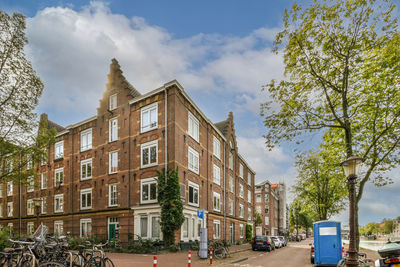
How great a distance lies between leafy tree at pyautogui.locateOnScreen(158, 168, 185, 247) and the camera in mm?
19797

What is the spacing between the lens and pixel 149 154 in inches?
915

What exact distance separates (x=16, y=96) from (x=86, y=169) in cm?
1375

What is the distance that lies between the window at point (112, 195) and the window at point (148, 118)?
5965mm

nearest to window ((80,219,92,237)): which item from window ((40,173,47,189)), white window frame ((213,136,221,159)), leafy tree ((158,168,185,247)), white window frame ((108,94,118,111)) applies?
window ((40,173,47,189))

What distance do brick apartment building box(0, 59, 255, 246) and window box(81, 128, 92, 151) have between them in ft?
0.35

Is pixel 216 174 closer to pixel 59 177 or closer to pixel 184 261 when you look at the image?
pixel 184 261

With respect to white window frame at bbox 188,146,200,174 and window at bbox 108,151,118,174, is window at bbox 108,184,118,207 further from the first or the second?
white window frame at bbox 188,146,200,174

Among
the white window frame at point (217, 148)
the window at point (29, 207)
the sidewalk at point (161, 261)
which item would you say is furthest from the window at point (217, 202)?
the window at point (29, 207)

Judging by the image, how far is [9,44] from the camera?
1521 centimetres

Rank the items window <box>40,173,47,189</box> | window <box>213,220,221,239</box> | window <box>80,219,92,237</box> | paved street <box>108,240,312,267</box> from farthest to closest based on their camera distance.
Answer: window <box>40,173,47,189</box>
window <box>213,220,221,239</box>
window <box>80,219,92,237</box>
paved street <box>108,240,312,267</box>

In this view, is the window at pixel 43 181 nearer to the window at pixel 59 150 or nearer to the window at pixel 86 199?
the window at pixel 59 150

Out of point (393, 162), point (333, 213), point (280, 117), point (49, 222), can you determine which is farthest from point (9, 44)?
point (333, 213)

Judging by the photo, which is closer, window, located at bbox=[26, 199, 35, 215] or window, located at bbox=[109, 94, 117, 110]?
window, located at bbox=[109, 94, 117, 110]

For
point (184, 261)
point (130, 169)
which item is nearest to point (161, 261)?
point (184, 261)
